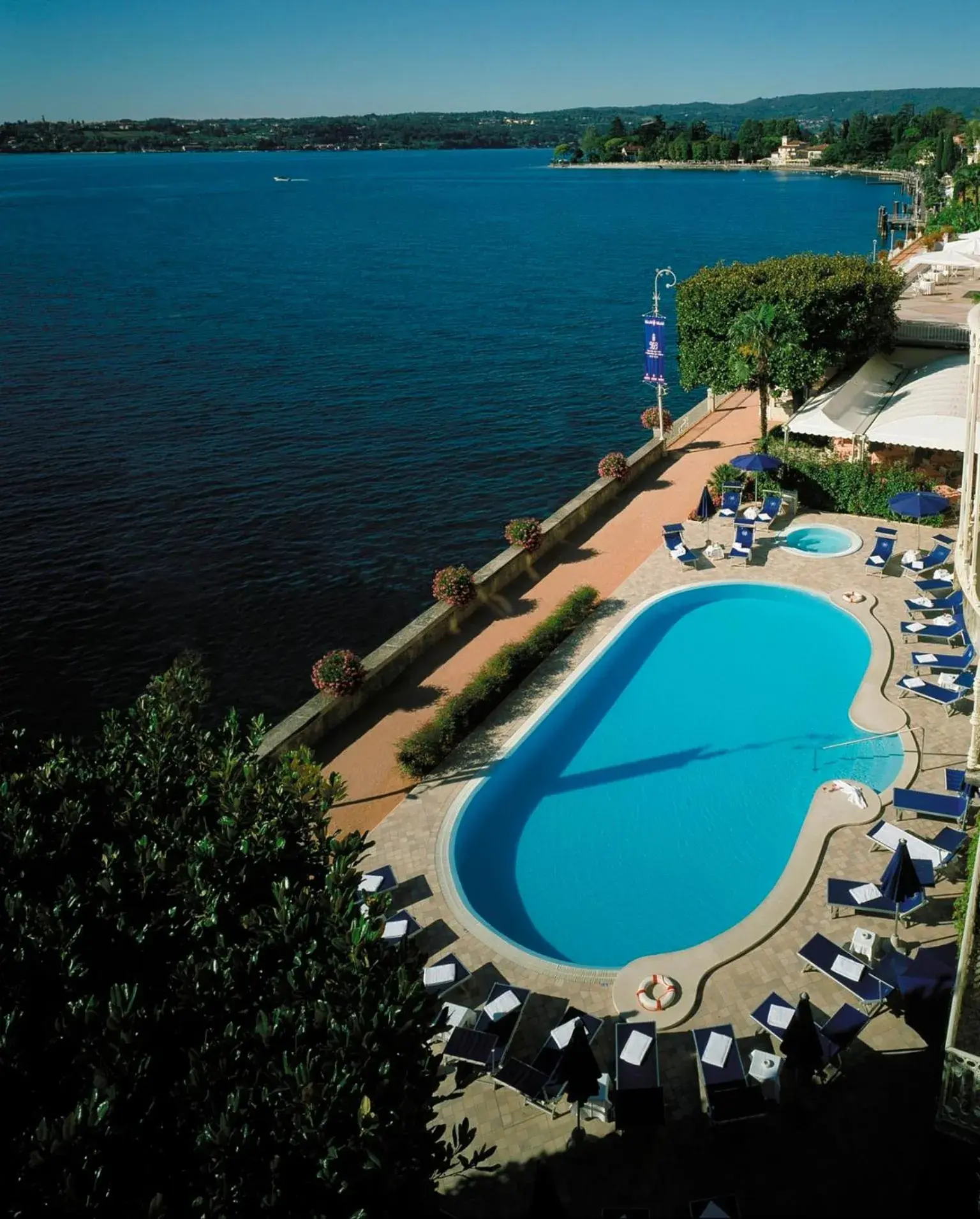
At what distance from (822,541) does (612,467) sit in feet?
27.1

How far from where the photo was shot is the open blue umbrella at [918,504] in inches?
999

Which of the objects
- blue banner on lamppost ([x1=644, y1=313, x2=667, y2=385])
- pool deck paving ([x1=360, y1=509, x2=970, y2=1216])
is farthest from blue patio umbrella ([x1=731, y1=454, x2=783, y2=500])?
pool deck paving ([x1=360, y1=509, x2=970, y2=1216])

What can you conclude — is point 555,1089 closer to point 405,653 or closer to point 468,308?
point 405,653

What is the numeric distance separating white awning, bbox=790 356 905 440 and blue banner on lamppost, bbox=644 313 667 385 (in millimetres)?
6200

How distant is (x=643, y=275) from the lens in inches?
3565

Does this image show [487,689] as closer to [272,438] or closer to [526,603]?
[526,603]

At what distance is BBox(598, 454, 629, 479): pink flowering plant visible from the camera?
108 ft

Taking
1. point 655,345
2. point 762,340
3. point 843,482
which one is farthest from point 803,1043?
point 655,345

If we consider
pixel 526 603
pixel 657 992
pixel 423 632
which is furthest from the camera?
pixel 526 603

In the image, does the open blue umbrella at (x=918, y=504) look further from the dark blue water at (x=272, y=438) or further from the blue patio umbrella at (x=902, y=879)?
the blue patio umbrella at (x=902, y=879)

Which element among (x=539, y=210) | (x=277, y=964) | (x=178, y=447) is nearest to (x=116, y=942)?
(x=277, y=964)

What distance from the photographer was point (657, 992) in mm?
13695

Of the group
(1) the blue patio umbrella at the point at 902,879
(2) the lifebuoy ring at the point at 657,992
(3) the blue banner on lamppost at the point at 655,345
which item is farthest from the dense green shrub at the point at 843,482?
(2) the lifebuoy ring at the point at 657,992

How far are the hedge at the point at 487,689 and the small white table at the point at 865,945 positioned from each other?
907cm
